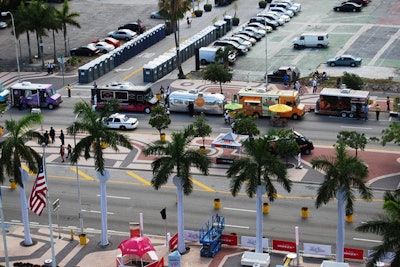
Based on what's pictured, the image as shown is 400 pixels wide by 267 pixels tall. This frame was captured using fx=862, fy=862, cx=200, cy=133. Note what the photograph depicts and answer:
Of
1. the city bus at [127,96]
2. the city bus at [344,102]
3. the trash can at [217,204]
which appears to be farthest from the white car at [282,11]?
the trash can at [217,204]

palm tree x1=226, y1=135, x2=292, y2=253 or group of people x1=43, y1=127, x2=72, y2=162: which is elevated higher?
palm tree x1=226, y1=135, x2=292, y2=253

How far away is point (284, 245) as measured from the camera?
54.0m

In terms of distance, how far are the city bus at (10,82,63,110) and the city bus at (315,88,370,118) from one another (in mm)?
26371

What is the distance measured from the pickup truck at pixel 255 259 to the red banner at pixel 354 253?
484cm

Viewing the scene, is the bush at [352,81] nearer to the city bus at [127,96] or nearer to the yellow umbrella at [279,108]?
the yellow umbrella at [279,108]

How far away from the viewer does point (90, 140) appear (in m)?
54.7

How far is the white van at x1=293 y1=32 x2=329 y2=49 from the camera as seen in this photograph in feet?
345

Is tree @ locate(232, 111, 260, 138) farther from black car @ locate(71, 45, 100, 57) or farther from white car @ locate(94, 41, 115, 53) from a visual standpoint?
white car @ locate(94, 41, 115, 53)

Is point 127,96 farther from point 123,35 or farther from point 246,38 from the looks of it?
point 123,35

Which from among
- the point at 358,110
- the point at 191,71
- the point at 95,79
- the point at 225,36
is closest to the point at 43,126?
the point at 95,79

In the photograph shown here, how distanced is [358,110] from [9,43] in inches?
2037

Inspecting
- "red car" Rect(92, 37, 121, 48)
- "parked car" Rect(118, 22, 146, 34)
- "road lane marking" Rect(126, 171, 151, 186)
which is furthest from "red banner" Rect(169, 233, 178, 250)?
"parked car" Rect(118, 22, 146, 34)

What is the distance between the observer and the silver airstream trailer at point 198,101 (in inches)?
3226

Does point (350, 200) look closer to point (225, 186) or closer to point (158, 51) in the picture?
point (225, 186)
